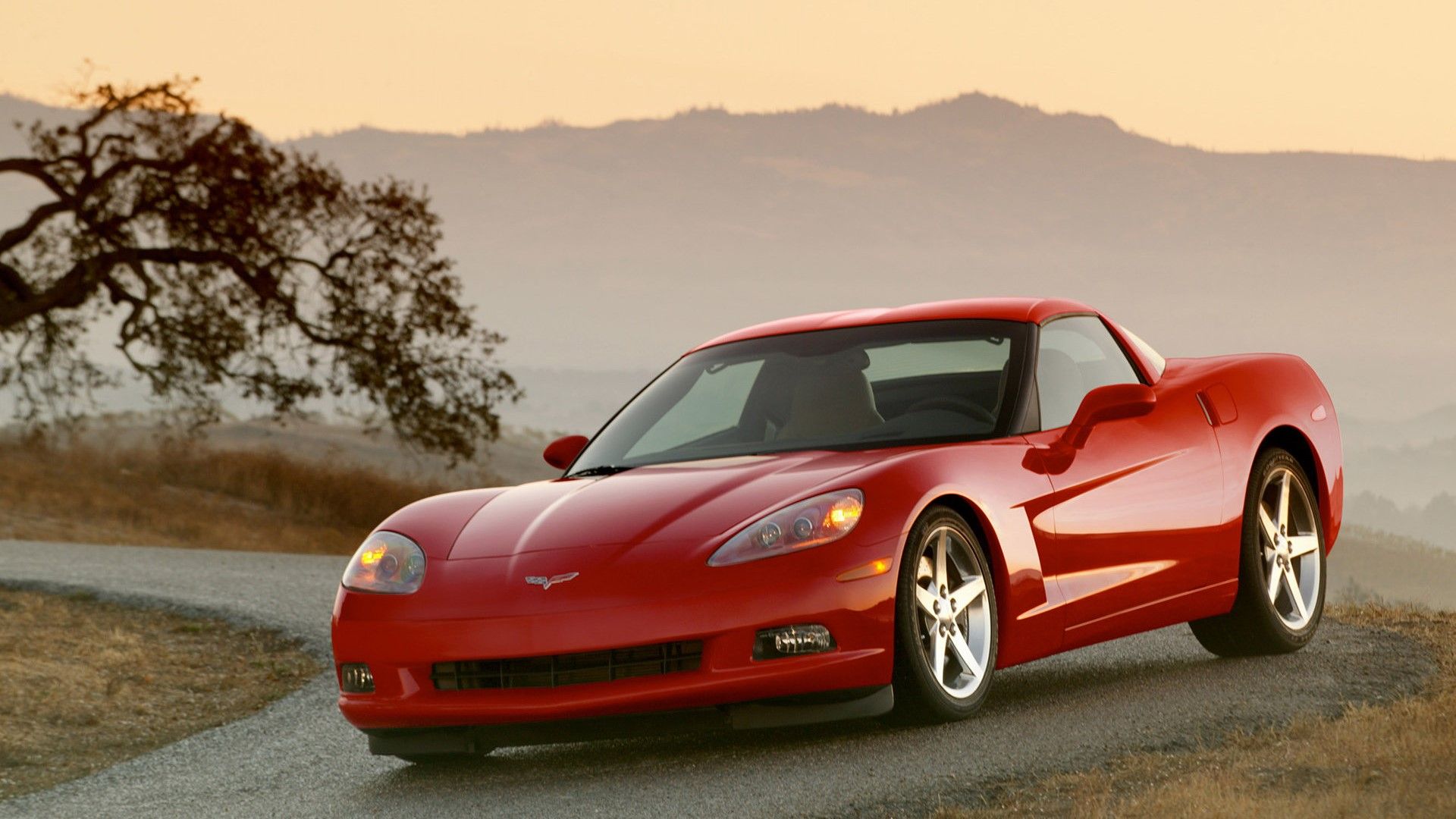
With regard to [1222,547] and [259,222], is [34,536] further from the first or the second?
[1222,547]

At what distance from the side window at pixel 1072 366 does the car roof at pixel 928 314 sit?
0.08 metres

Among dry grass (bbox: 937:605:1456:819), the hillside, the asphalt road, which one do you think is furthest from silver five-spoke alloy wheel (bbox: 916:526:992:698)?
the hillside

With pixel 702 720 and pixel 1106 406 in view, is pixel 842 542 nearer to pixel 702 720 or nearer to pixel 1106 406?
pixel 702 720

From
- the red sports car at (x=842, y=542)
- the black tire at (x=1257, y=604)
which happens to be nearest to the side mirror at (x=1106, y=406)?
the red sports car at (x=842, y=542)

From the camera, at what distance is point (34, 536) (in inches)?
924

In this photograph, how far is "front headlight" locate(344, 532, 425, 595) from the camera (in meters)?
5.86

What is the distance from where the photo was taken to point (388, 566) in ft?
19.6

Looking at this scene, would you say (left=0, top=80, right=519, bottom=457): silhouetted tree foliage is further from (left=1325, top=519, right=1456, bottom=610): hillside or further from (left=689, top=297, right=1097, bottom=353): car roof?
(left=1325, top=519, right=1456, bottom=610): hillside

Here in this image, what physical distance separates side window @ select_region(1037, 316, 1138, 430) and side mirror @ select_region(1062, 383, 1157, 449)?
0.12 metres

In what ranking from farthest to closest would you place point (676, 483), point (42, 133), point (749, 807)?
point (42, 133) → point (676, 483) → point (749, 807)

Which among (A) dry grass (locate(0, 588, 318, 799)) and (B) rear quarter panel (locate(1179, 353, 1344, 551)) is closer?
(B) rear quarter panel (locate(1179, 353, 1344, 551))

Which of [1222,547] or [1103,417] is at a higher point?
[1103,417]

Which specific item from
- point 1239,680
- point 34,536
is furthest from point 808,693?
point 34,536

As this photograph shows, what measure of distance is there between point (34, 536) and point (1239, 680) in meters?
20.0
